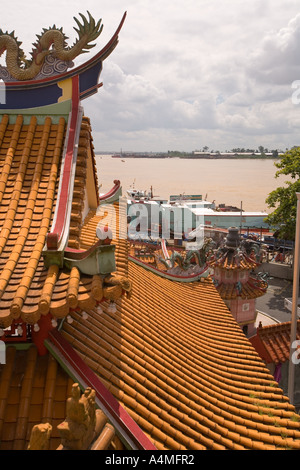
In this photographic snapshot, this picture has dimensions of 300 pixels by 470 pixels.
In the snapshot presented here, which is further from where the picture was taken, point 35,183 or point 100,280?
point 35,183

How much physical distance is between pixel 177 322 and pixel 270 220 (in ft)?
84.2

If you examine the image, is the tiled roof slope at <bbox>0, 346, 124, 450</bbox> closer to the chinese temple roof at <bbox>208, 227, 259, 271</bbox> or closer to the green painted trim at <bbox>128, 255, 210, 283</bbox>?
the green painted trim at <bbox>128, 255, 210, 283</bbox>

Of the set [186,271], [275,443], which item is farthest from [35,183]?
[186,271]

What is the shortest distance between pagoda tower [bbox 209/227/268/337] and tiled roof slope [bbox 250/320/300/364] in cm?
530

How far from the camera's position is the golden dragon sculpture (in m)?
7.08

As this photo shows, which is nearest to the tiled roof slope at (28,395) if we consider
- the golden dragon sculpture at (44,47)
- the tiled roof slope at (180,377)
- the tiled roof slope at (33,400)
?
the tiled roof slope at (33,400)

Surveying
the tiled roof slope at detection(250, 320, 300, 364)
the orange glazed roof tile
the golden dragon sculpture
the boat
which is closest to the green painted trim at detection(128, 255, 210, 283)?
the tiled roof slope at detection(250, 320, 300, 364)

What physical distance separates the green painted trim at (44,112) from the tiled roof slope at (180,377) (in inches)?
108

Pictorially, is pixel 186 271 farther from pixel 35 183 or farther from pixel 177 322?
pixel 35 183

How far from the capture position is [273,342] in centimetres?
1397

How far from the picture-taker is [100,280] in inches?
167

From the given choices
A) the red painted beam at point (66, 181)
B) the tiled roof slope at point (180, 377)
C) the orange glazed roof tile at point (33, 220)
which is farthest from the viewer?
the tiled roof slope at point (180, 377)

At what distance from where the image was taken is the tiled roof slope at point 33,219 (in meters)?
4.05

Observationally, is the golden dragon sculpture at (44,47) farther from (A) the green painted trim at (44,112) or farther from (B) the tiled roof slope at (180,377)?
(B) the tiled roof slope at (180,377)
